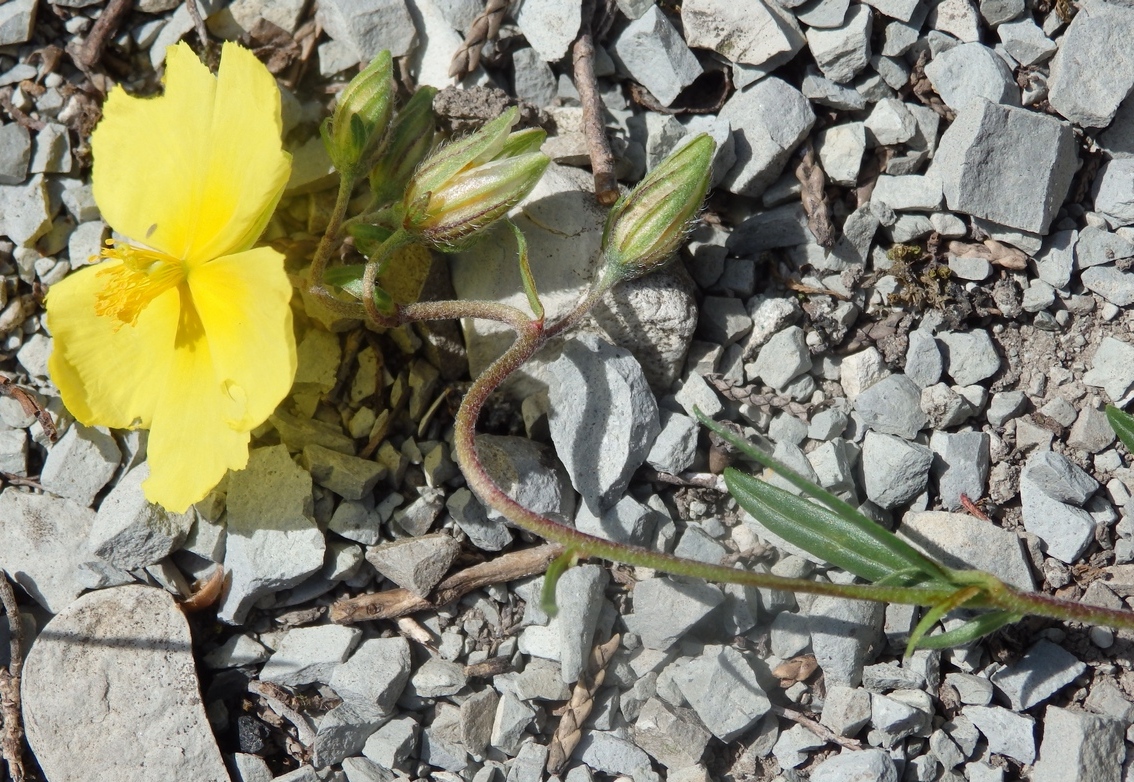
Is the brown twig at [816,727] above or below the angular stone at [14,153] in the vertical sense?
below

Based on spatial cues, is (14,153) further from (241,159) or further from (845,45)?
(845,45)

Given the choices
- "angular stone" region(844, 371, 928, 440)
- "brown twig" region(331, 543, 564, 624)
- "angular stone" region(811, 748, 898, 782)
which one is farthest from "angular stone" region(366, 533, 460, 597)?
"angular stone" region(844, 371, 928, 440)

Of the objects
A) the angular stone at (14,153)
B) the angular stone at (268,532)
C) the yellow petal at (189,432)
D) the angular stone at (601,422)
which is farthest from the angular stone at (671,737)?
the angular stone at (14,153)

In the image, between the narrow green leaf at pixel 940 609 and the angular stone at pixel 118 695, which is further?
the angular stone at pixel 118 695

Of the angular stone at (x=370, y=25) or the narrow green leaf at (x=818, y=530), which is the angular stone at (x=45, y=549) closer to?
the angular stone at (x=370, y=25)

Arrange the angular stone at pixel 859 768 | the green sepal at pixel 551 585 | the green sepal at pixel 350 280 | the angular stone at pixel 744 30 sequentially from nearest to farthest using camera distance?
the green sepal at pixel 551 585 < the angular stone at pixel 859 768 < the green sepal at pixel 350 280 < the angular stone at pixel 744 30

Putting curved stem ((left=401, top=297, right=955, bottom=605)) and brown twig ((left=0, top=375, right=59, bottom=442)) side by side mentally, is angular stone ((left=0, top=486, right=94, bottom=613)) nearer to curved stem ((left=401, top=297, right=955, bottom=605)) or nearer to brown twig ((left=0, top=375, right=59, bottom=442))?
brown twig ((left=0, top=375, right=59, bottom=442))

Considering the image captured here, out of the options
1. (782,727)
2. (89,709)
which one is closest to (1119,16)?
(782,727)

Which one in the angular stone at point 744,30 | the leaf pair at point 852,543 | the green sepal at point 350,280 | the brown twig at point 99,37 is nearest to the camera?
the leaf pair at point 852,543
